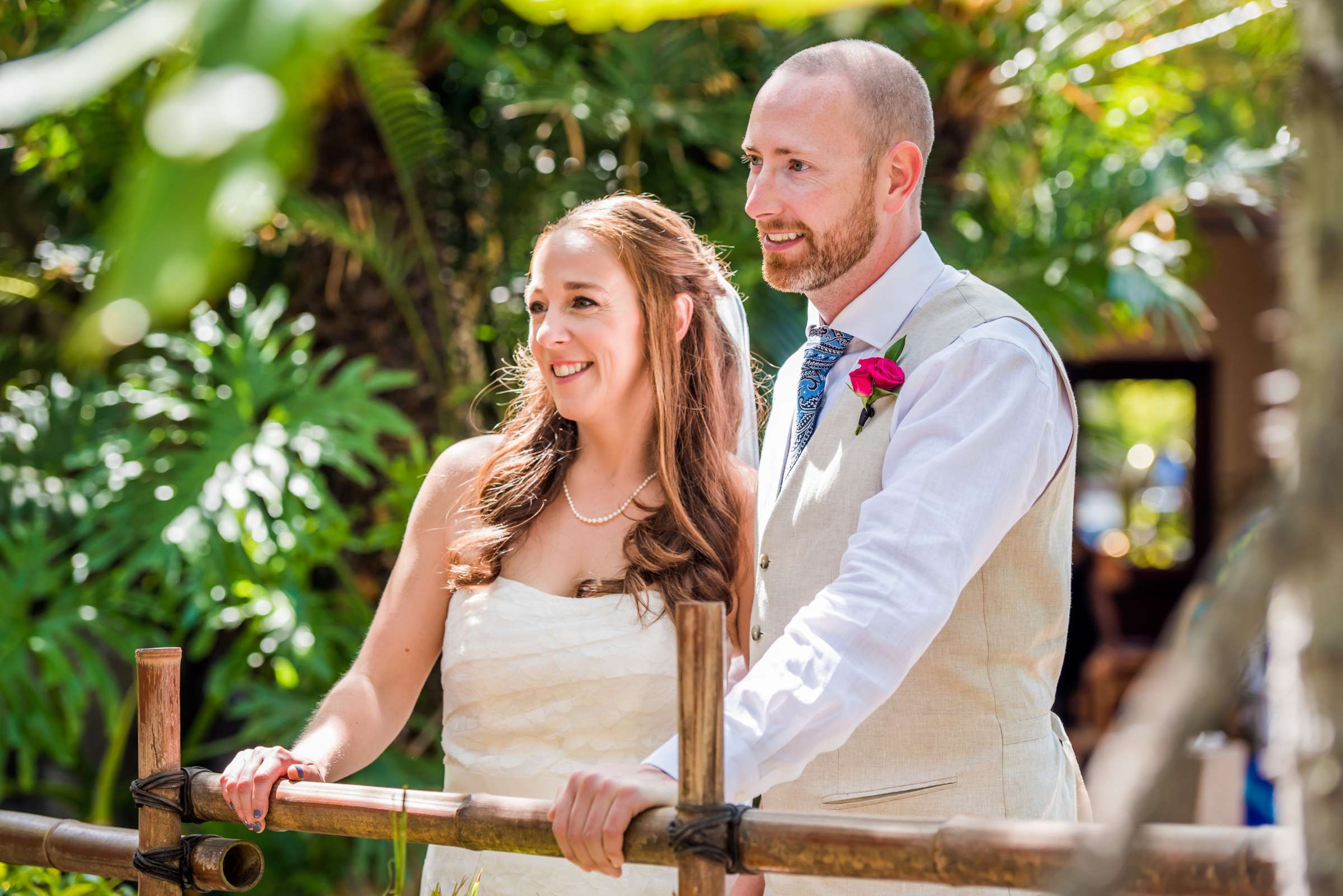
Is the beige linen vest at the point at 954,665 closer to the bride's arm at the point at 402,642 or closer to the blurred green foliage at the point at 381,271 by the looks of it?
the bride's arm at the point at 402,642

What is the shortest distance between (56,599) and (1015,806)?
3644mm

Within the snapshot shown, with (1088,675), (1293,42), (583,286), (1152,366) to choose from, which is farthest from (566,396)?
(1152,366)

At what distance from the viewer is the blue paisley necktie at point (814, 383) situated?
6.59 feet

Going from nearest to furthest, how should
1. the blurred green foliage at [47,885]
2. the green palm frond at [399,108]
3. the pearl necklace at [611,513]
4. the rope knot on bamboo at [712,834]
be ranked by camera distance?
the rope knot on bamboo at [712,834], the pearl necklace at [611,513], the blurred green foliage at [47,885], the green palm frond at [399,108]

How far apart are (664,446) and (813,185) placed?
73 cm

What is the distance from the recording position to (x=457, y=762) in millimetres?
2486

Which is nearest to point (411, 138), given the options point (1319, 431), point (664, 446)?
point (664, 446)

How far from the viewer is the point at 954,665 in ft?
5.92

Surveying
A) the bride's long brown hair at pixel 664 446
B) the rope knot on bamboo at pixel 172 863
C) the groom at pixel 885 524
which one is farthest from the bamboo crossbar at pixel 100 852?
the groom at pixel 885 524

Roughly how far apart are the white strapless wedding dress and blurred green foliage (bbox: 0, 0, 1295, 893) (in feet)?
6.32

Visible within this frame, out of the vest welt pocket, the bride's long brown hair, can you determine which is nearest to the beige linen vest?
the vest welt pocket

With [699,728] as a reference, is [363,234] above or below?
above

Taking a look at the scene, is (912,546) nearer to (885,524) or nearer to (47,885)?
(885,524)

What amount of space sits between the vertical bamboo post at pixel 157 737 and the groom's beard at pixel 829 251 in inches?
41.8
